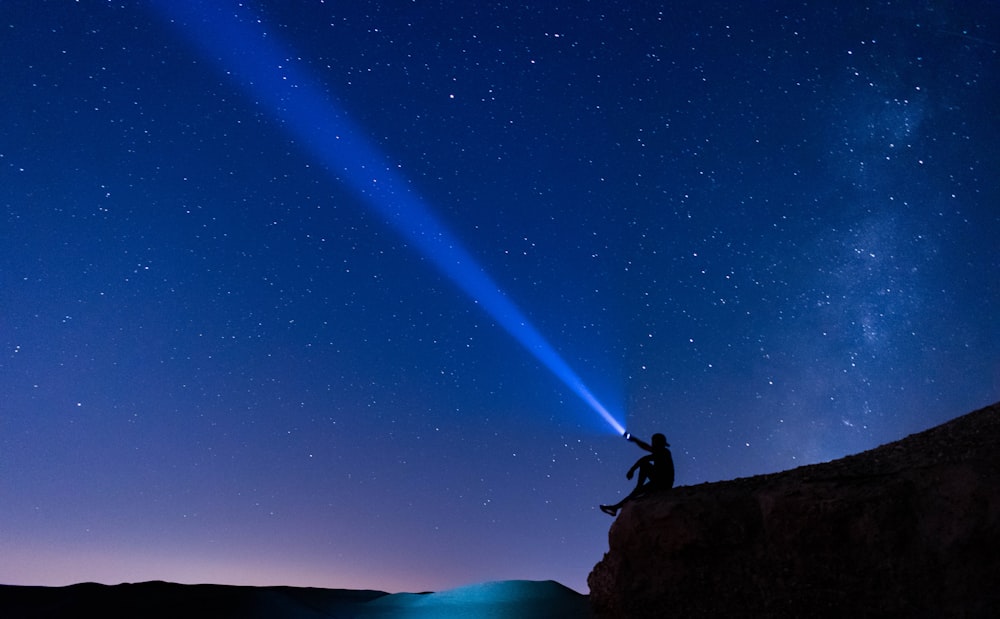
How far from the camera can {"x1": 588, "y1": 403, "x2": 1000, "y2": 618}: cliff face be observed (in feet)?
25.8

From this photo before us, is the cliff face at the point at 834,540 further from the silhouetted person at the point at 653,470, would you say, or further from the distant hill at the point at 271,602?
the distant hill at the point at 271,602

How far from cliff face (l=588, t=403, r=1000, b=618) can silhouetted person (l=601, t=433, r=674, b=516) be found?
1.71 ft

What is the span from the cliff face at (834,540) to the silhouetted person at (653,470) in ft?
1.71

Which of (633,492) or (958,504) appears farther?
(633,492)

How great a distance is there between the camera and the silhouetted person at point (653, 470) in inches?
451

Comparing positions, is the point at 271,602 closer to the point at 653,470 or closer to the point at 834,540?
the point at 653,470

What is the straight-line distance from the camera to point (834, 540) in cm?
862

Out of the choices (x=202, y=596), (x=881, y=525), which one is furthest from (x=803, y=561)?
(x=202, y=596)

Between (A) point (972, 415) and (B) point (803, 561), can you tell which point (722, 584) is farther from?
(A) point (972, 415)

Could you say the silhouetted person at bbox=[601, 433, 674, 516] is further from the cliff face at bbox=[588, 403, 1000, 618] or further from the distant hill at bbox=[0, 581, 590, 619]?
the distant hill at bbox=[0, 581, 590, 619]

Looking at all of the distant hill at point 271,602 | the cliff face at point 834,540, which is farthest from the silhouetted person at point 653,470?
the distant hill at point 271,602

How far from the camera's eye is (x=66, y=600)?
891 inches

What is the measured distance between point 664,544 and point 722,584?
95 cm

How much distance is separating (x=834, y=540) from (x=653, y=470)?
3.38 metres
